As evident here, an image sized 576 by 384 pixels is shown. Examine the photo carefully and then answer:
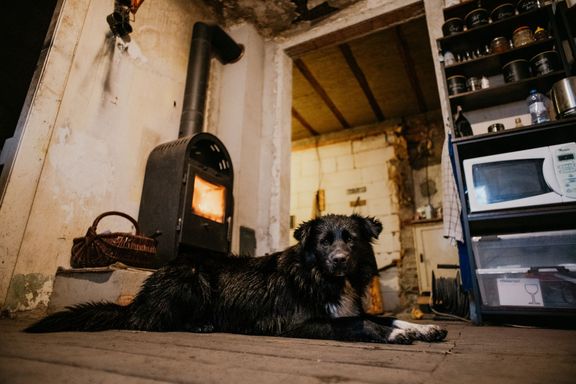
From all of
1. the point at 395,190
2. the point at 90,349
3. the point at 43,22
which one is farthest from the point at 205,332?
the point at 395,190

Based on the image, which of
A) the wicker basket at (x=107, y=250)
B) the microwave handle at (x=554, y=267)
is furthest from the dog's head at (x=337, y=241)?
the wicker basket at (x=107, y=250)

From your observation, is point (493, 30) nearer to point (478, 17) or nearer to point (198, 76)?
point (478, 17)

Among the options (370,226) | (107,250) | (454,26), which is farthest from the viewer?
(454,26)

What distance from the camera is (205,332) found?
5.52ft

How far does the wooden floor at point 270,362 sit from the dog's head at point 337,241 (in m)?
0.52

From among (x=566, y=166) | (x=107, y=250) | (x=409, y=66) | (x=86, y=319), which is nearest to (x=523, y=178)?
(x=566, y=166)

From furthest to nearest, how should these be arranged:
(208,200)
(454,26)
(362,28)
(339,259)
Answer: (362,28), (208,200), (454,26), (339,259)

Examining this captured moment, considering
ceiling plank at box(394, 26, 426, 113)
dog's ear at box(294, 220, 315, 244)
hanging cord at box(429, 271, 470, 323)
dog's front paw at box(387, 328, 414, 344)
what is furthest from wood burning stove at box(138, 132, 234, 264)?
ceiling plank at box(394, 26, 426, 113)

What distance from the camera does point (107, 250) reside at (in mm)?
2213

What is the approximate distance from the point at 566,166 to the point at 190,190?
305 centimetres

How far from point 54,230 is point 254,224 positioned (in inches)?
89.7

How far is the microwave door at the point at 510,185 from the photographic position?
2.16m

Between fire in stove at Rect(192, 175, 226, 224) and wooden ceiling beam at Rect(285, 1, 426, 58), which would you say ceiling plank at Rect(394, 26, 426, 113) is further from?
fire in stove at Rect(192, 175, 226, 224)

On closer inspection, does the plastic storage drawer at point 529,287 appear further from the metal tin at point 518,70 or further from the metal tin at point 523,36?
the metal tin at point 523,36
